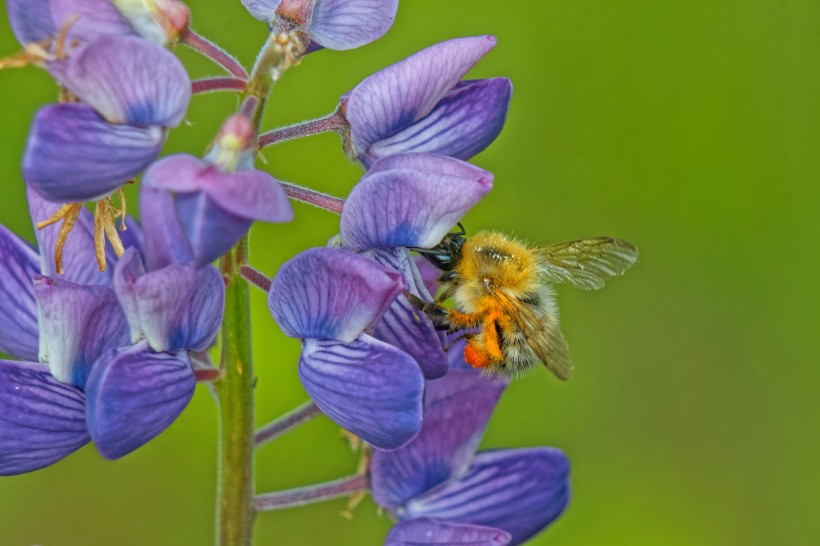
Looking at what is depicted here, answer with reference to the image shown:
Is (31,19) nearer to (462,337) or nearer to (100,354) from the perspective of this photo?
(100,354)

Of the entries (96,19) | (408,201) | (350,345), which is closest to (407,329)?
(350,345)

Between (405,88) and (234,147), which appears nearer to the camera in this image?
(234,147)

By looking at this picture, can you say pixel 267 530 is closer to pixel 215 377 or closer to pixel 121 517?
pixel 121 517

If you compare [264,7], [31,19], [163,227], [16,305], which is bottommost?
[16,305]

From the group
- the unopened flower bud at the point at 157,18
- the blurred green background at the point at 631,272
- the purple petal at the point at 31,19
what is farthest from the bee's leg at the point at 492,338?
the blurred green background at the point at 631,272

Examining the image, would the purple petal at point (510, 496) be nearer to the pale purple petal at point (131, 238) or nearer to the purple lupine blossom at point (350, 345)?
the purple lupine blossom at point (350, 345)

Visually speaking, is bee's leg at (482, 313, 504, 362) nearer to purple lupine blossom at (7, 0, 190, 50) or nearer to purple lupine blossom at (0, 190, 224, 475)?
purple lupine blossom at (0, 190, 224, 475)

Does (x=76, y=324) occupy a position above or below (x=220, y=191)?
below
